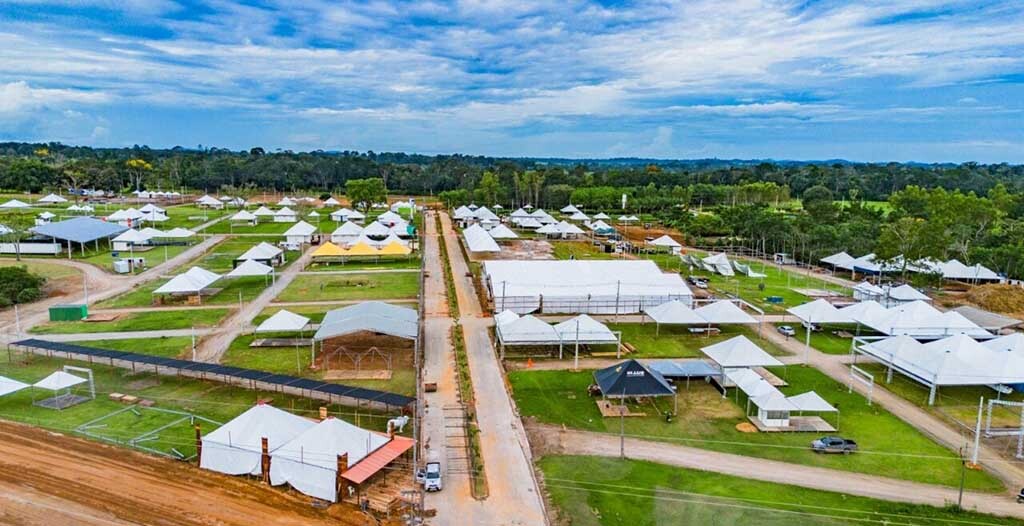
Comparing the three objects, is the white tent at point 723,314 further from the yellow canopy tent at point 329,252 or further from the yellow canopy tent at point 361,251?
the yellow canopy tent at point 329,252

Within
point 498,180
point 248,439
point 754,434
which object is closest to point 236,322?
point 248,439

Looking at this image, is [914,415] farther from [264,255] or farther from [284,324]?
[264,255]

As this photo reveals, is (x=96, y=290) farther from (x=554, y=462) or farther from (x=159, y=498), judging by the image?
(x=554, y=462)

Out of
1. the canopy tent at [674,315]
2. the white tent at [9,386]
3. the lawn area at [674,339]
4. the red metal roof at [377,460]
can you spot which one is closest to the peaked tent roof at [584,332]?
the lawn area at [674,339]

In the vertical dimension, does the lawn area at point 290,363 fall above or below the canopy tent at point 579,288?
below

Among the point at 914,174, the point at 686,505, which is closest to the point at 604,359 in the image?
the point at 686,505

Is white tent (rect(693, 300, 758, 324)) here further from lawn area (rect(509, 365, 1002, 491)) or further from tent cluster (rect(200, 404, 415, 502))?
tent cluster (rect(200, 404, 415, 502))
